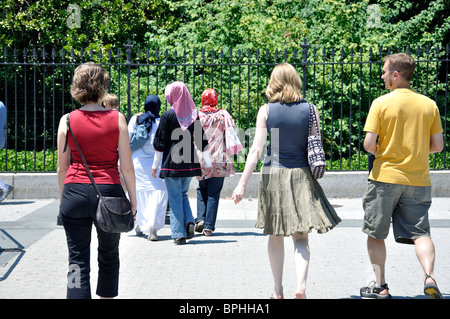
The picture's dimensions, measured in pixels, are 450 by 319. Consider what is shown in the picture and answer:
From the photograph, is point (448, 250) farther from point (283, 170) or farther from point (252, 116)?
point (252, 116)

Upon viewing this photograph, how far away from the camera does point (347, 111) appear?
564 inches

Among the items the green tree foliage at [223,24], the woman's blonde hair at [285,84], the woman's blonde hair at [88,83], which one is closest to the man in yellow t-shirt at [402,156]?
the woman's blonde hair at [285,84]

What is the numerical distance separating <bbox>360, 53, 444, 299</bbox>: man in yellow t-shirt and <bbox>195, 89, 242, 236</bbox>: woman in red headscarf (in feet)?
10.3

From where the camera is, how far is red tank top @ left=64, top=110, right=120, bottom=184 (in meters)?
4.13

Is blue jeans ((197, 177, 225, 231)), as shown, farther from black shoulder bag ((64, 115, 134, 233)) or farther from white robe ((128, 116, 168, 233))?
black shoulder bag ((64, 115, 134, 233))

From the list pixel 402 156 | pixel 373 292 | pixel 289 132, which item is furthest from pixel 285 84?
pixel 373 292

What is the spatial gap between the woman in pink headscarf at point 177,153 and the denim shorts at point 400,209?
2866mm

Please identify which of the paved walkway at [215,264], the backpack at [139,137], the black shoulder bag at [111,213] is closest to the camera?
the black shoulder bag at [111,213]

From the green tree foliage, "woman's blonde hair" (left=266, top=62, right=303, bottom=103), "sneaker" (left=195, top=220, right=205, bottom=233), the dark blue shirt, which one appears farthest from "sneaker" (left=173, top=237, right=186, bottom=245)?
the green tree foliage

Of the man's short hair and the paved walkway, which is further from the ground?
the man's short hair

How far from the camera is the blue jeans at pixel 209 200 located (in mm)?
7832

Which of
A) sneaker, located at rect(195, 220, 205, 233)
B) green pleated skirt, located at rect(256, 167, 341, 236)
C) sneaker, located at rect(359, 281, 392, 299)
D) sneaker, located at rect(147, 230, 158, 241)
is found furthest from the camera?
sneaker, located at rect(195, 220, 205, 233)

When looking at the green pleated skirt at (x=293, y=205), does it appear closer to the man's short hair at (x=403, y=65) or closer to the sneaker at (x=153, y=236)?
the man's short hair at (x=403, y=65)
